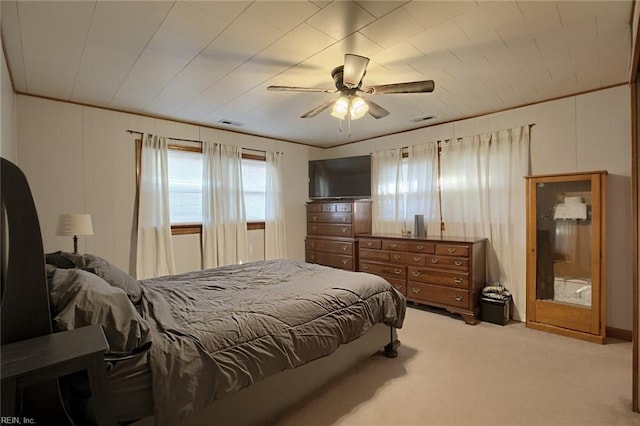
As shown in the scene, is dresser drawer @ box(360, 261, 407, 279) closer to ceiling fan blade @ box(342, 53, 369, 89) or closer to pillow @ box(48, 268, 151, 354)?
ceiling fan blade @ box(342, 53, 369, 89)

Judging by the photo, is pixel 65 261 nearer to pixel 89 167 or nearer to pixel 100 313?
pixel 100 313

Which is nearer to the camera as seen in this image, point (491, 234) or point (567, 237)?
point (567, 237)

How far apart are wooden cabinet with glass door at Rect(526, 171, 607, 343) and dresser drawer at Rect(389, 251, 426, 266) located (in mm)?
1188

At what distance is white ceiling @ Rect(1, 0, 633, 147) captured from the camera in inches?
73.5

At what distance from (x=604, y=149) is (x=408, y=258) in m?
2.40

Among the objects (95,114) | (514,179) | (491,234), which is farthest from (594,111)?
(95,114)

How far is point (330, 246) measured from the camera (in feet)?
17.0

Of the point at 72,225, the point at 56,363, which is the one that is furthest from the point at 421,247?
the point at 72,225

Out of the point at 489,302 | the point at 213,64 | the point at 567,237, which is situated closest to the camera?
the point at 213,64

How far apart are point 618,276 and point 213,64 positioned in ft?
14.5

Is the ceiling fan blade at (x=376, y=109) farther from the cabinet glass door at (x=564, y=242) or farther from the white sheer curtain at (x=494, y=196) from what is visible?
the cabinet glass door at (x=564, y=242)

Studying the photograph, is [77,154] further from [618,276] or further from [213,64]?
[618,276]

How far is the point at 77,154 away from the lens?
11.3ft

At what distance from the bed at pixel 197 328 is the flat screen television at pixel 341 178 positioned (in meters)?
2.49
